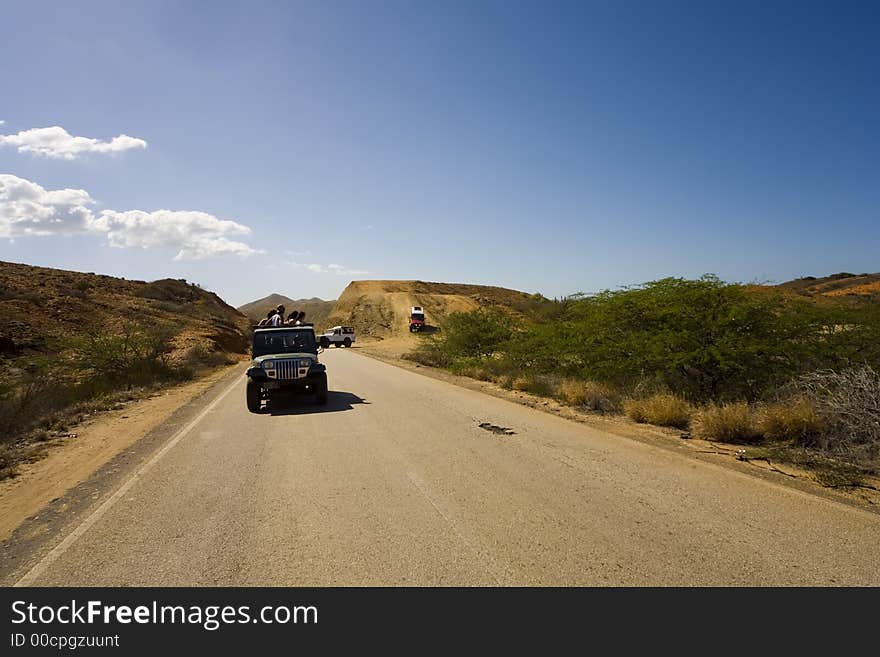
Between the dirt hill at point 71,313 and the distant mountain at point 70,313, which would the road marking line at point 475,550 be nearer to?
the distant mountain at point 70,313

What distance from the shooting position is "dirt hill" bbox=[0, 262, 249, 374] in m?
26.6

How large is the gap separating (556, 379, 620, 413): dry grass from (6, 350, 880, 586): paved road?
3.23 meters

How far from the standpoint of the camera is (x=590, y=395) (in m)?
12.1

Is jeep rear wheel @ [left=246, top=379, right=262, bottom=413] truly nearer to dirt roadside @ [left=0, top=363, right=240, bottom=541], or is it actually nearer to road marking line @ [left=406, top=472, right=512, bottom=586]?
dirt roadside @ [left=0, top=363, right=240, bottom=541]

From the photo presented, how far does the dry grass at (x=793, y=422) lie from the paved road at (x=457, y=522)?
192 cm

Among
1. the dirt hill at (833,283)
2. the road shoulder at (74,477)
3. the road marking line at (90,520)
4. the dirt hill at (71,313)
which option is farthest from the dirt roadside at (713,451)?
the dirt hill at (833,283)

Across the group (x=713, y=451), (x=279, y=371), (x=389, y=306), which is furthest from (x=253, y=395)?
(x=389, y=306)

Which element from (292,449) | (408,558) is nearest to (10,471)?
(292,449)

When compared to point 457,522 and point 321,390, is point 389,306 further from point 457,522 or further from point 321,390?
point 457,522

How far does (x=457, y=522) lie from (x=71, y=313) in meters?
42.9

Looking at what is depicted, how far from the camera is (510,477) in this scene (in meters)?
6.35

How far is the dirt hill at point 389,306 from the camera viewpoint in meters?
72.3

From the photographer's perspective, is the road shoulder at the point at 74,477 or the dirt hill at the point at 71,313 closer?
the road shoulder at the point at 74,477
